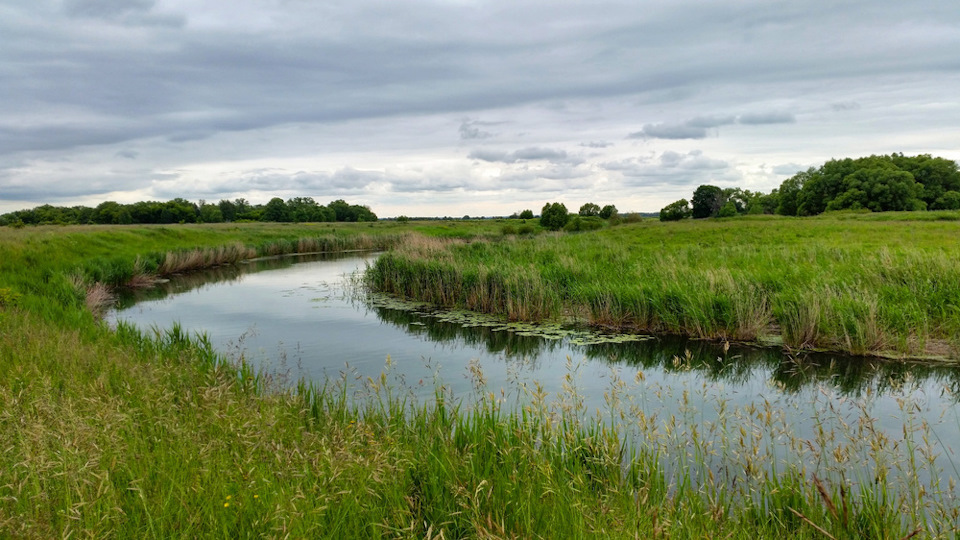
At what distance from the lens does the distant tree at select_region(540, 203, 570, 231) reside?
56987 mm

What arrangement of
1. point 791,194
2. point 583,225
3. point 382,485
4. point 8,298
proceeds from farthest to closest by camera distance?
point 791,194 → point 583,225 → point 8,298 → point 382,485

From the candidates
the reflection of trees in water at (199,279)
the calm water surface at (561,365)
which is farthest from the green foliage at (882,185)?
the calm water surface at (561,365)

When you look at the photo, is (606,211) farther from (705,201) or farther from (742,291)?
(742,291)

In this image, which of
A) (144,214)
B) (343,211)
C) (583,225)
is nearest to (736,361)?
(583,225)

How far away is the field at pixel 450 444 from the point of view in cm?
333

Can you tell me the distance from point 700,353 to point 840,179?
60969 mm

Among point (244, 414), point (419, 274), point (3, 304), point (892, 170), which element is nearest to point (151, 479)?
point (244, 414)

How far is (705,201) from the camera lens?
215ft

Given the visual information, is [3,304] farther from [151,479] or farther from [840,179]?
[840,179]

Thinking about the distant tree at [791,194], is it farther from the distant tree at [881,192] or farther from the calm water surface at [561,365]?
the calm water surface at [561,365]

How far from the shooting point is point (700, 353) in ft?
37.1

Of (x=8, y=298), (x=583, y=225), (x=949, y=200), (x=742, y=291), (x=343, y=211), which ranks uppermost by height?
(x=343, y=211)

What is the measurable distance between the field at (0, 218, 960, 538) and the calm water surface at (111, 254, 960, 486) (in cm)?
53

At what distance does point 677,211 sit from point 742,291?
5330cm
